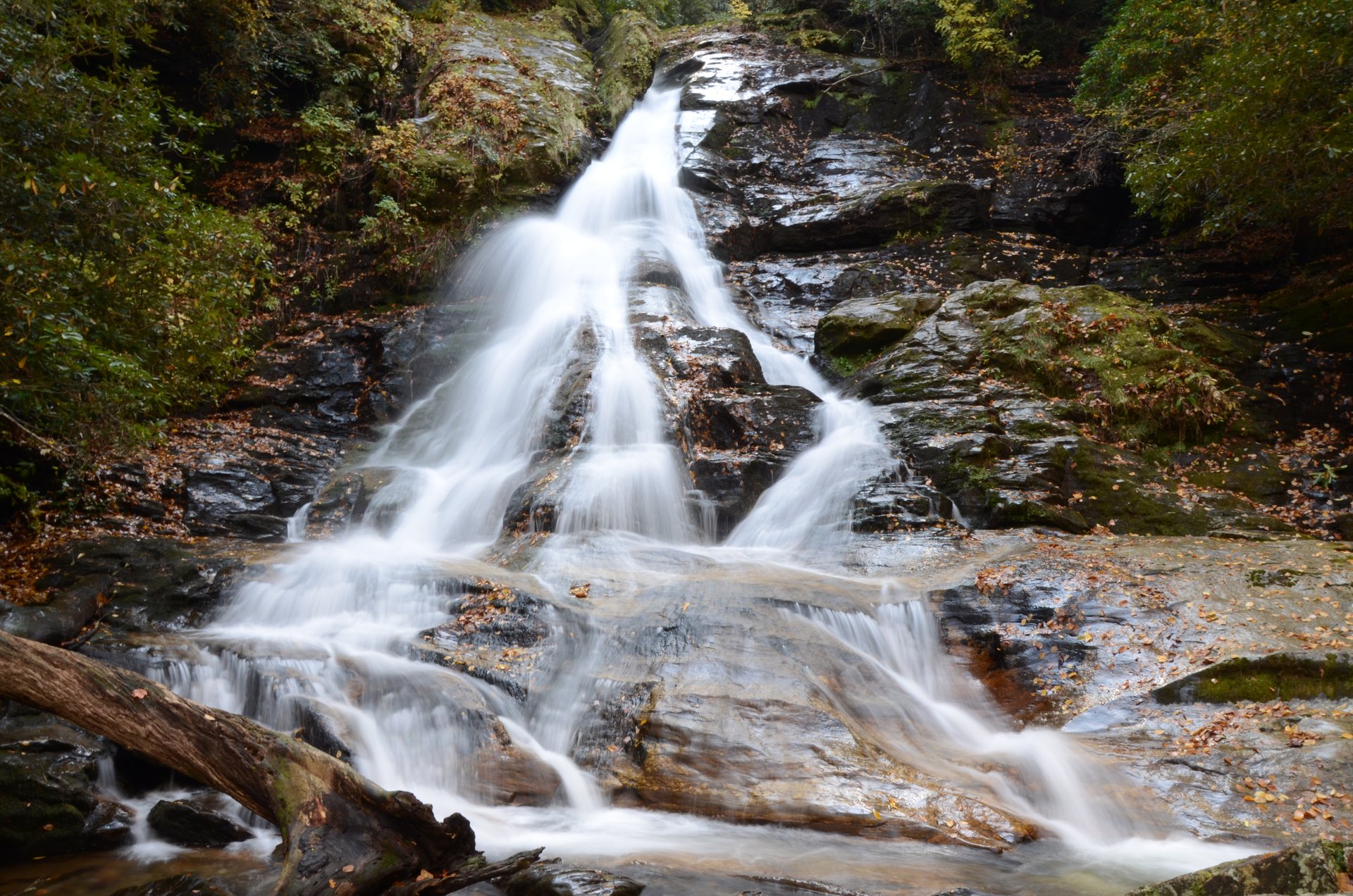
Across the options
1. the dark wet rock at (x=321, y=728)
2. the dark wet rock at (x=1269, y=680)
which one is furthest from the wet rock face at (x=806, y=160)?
the dark wet rock at (x=321, y=728)

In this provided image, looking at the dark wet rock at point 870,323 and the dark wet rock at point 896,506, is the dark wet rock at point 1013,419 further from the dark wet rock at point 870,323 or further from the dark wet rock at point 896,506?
the dark wet rock at point 896,506

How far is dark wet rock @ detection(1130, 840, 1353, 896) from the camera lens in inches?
99.9

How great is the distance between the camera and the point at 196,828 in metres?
4.62

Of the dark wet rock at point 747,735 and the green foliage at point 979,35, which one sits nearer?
the dark wet rock at point 747,735

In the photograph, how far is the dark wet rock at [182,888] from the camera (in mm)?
3922

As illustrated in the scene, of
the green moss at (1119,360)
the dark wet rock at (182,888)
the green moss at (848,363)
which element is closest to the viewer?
the dark wet rock at (182,888)

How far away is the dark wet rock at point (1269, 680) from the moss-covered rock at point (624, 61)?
18358 mm

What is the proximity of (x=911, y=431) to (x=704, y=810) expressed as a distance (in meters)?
6.51

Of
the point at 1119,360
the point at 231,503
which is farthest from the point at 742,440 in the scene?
the point at 231,503

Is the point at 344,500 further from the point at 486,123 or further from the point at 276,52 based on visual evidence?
the point at 276,52

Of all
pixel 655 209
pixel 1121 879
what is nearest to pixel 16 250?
pixel 1121 879

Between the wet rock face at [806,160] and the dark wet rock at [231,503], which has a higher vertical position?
the wet rock face at [806,160]

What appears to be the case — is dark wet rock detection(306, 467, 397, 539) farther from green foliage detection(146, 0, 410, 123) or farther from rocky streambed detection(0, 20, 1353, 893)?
green foliage detection(146, 0, 410, 123)

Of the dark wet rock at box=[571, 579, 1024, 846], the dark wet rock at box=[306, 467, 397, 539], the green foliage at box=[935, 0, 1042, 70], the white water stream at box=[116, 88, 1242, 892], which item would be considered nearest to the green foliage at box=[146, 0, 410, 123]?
the white water stream at box=[116, 88, 1242, 892]
